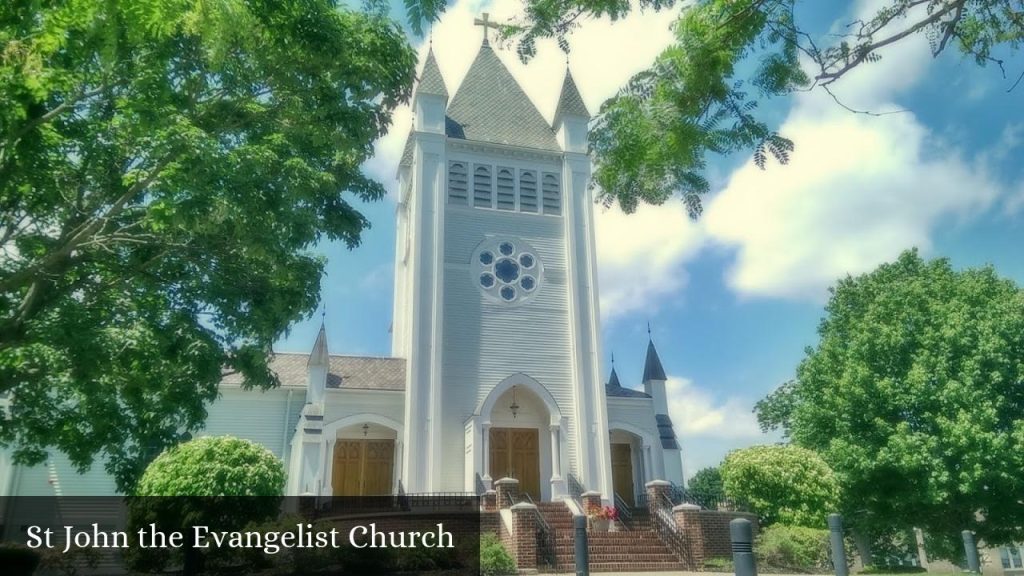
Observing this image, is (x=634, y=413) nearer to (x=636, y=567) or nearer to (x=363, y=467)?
(x=636, y=567)

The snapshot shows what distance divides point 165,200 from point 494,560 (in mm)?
10515

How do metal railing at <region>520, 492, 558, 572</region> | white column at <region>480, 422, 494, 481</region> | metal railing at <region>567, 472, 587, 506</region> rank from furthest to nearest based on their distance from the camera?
metal railing at <region>567, 472, 587, 506</region>
white column at <region>480, 422, 494, 481</region>
metal railing at <region>520, 492, 558, 572</region>

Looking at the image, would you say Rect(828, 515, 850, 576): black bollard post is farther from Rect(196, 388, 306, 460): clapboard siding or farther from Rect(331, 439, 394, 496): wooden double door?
Rect(196, 388, 306, 460): clapboard siding

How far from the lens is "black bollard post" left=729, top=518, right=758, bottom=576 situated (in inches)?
229

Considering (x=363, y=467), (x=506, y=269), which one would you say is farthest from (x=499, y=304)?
(x=363, y=467)

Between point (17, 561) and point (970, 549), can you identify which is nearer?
point (17, 561)

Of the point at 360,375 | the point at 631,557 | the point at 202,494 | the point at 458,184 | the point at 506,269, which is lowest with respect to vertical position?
the point at 631,557

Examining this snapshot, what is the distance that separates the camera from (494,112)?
30.3m

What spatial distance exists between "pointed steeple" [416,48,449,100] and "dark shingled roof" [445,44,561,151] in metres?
1.36

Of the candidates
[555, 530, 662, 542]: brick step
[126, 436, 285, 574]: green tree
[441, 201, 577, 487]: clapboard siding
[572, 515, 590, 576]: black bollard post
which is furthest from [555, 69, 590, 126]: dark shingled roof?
[572, 515, 590, 576]: black bollard post

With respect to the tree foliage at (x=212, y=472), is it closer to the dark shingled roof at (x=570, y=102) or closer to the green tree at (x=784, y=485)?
the green tree at (x=784, y=485)

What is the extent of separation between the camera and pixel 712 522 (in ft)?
60.2

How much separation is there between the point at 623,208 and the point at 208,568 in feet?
38.2

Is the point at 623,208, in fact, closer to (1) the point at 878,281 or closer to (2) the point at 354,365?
(2) the point at 354,365
